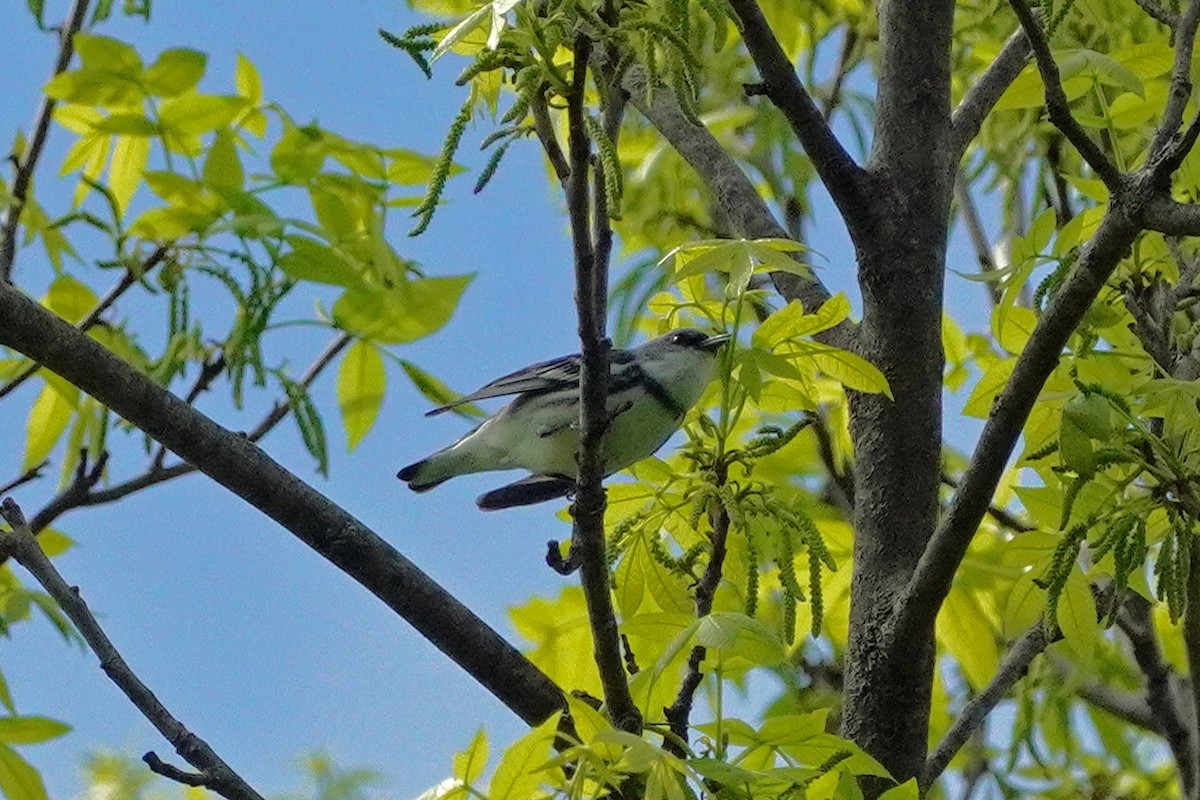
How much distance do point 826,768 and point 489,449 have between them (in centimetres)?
153

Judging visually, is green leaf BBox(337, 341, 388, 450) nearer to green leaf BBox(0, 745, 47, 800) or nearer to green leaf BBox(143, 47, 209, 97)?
green leaf BBox(143, 47, 209, 97)

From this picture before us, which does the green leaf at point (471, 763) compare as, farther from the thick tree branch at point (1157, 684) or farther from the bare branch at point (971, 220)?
the bare branch at point (971, 220)

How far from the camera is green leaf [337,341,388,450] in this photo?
1.97 m

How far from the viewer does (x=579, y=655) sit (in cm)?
190

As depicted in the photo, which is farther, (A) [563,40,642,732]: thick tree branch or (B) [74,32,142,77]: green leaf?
(B) [74,32,142,77]: green leaf

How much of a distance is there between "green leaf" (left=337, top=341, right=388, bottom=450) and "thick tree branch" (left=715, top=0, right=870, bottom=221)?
2.25ft

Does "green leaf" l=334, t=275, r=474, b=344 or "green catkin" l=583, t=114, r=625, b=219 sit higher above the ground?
"green leaf" l=334, t=275, r=474, b=344

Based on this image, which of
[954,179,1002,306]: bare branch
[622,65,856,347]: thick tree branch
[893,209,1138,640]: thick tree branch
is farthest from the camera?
[954,179,1002,306]: bare branch

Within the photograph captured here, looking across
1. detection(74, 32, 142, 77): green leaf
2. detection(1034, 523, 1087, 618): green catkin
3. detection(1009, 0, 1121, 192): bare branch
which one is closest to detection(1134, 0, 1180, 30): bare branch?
detection(1009, 0, 1121, 192): bare branch

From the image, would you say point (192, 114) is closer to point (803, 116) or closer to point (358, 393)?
point (358, 393)

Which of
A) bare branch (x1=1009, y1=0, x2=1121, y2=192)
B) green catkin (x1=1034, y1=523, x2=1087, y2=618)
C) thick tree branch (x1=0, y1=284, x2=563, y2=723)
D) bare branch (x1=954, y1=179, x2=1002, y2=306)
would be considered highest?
bare branch (x1=954, y1=179, x2=1002, y2=306)

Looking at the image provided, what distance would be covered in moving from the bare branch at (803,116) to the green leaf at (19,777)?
4.34 ft

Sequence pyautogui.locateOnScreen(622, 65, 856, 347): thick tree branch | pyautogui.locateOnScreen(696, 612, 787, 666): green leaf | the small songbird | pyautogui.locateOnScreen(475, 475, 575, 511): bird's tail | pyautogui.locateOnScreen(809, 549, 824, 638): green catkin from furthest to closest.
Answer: pyautogui.locateOnScreen(475, 475, 575, 511): bird's tail, the small songbird, pyautogui.locateOnScreen(622, 65, 856, 347): thick tree branch, pyautogui.locateOnScreen(809, 549, 824, 638): green catkin, pyautogui.locateOnScreen(696, 612, 787, 666): green leaf

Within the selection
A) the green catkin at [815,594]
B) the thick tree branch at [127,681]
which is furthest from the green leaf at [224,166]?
the green catkin at [815,594]
